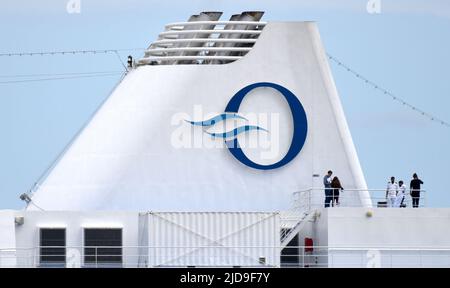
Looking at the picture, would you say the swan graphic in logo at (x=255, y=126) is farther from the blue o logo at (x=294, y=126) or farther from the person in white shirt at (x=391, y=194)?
the person in white shirt at (x=391, y=194)

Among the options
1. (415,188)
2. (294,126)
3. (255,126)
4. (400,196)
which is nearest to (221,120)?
(255,126)

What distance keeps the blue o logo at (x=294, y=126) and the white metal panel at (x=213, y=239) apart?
325cm

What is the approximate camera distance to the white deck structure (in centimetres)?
5472

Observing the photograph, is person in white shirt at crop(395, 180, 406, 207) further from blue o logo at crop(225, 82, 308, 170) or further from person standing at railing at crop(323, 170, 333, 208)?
blue o logo at crop(225, 82, 308, 170)

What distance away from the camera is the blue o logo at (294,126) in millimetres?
56625

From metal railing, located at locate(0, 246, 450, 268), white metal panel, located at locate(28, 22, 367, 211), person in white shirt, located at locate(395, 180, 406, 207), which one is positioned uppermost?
white metal panel, located at locate(28, 22, 367, 211)

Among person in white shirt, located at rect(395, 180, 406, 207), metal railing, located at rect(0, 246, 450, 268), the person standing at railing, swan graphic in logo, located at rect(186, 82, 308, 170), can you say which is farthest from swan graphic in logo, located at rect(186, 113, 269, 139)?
person in white shirt, located at rect(395, 180, 406, 207)

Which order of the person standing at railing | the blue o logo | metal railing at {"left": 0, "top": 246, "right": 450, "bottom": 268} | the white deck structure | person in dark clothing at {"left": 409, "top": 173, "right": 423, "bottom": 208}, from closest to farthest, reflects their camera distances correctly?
metal railing at {"left": 0, "top": 246, "right": 450, "bottom": 268}, the white deck structure, the person standing at railing, person in dark clothing at {"left": 409, "top": 173, "right": 423, "bottom": 208}, the blue o logo

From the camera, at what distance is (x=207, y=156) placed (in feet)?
186

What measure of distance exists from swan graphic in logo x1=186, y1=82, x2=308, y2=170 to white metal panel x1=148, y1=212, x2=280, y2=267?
329cm

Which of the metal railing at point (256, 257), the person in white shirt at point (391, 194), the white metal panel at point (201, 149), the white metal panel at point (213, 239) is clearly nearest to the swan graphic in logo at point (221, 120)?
the white metal panel at point (201, 149)

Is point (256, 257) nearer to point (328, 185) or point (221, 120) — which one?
point (328, 185)

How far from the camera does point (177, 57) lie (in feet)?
189
